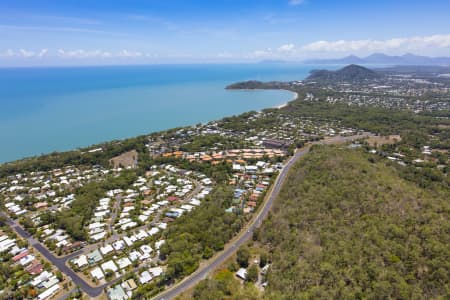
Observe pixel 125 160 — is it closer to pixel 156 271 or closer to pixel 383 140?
pixel 156 271

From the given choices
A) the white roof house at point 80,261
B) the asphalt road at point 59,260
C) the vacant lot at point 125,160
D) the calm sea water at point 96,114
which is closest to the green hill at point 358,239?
the asphalt road at point 59,260

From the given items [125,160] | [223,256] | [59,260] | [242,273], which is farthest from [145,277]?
[125,160]

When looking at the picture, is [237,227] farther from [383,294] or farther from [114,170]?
[114,170]

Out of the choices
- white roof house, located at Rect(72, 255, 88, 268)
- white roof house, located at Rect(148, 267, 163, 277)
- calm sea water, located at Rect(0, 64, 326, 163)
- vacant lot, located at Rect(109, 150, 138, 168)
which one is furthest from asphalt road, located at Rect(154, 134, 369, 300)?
calm sea water, located at Rect(0, 64, 326, 163)

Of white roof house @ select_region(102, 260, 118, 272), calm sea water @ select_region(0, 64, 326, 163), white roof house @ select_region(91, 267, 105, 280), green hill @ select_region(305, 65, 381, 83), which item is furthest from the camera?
green hill @ select_region(305, 65, 381, 83)

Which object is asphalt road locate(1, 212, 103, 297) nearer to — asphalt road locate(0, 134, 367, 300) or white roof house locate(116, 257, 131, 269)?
asphalt road locate(0, 134, 367, 300)

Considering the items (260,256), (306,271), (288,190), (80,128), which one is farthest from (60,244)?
(80,128)

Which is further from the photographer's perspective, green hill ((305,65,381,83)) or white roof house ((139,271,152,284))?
green hill ((305,65,381,83))

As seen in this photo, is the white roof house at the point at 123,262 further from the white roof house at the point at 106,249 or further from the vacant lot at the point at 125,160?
the vacant lot at the point at 125,160
